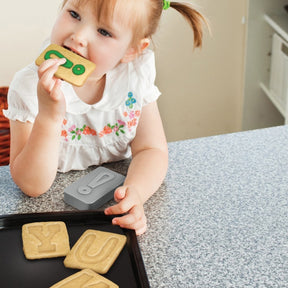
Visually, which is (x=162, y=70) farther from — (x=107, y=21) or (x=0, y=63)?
(x=107, y=21)

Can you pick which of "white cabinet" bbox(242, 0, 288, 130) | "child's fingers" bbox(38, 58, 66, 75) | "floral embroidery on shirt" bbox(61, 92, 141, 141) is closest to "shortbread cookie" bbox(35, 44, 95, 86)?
"child's fingers" bbox(38, 58, 66, 75)

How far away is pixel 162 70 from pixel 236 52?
0.41 m

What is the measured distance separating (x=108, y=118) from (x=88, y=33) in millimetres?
244

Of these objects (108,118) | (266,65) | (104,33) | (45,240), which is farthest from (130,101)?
(266,65)

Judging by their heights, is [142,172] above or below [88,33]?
below

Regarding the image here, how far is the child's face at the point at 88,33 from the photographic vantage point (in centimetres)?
90

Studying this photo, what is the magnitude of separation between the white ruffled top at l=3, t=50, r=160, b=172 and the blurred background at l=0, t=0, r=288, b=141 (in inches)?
48.3

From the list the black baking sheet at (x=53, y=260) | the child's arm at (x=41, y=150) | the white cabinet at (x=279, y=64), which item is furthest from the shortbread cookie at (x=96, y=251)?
the white cabinet at (x=279, y=64)

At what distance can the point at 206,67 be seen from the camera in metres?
2.63

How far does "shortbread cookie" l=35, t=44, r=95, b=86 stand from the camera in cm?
84

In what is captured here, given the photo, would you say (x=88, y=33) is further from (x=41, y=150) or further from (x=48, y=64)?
(x=41, y=150)

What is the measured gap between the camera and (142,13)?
3.21 ft

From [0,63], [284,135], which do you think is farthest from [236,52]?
[284,135]

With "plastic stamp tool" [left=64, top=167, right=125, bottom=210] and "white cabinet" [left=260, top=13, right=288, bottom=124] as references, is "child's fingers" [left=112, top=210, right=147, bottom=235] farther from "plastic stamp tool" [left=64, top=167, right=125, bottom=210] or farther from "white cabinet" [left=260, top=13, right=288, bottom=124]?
"white cabinet" [left=260, top=13, right=288, bottom=124]
